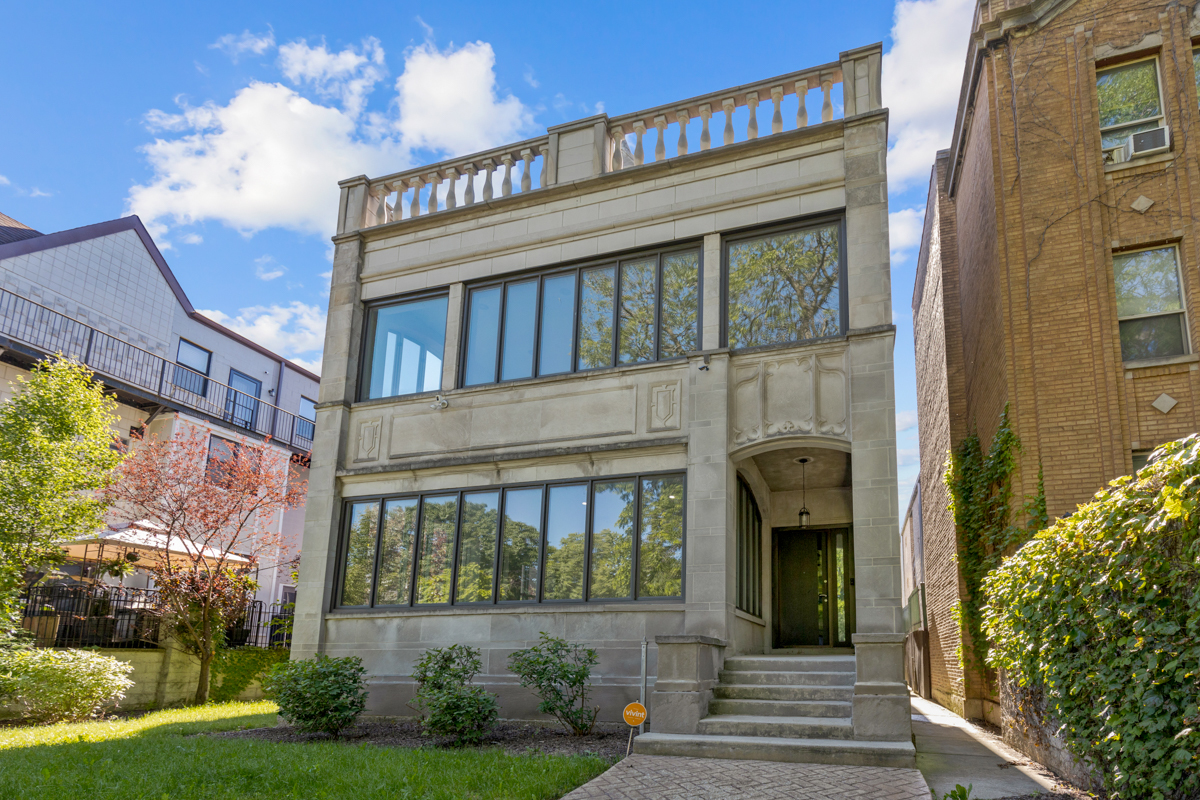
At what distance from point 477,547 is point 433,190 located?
6442 mm

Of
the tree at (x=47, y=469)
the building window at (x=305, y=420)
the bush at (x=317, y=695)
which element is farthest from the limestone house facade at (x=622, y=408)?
the building window at (x=305, y=420)

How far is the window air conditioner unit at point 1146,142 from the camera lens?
1163cm

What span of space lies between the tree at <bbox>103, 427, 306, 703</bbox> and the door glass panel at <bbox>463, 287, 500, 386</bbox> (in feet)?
21.6

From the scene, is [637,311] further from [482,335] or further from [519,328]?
[482,335]

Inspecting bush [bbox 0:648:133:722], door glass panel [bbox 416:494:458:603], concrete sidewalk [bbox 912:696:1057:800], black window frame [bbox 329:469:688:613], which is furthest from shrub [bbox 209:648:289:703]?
concrete sidewalk [bbox 912:696:1057:800]

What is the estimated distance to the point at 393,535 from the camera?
1370 cm

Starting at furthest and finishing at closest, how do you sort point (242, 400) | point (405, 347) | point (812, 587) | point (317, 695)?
point (242, 400) → point (812, 587) → point (405, 347) → point (317, 695)

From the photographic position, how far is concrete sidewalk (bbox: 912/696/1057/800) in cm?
757

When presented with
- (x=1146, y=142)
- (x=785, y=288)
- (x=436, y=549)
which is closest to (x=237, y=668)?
(x=436, y=549)

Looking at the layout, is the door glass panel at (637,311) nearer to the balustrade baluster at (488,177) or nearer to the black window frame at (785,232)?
the black window frame at (785,232)

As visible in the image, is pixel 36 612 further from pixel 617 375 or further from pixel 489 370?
pixel 617 375

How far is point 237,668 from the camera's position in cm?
1606

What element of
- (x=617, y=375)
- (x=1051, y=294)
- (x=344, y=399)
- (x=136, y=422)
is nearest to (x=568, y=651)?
(x=617, y=375)

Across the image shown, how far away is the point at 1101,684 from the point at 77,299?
23.1 metres
